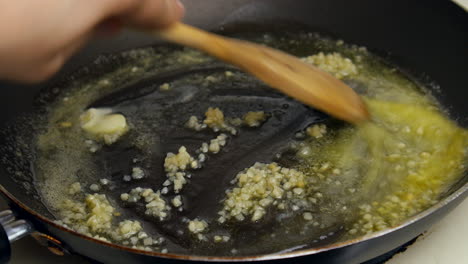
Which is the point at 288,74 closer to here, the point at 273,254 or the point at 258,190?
the point at 258,190

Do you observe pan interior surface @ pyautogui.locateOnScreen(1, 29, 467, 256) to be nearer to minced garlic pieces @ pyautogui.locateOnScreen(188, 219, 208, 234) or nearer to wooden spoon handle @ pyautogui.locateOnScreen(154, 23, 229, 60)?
minced garlic pieces @ pyautogui.locateOnScreen(188, 219, 208, 234)

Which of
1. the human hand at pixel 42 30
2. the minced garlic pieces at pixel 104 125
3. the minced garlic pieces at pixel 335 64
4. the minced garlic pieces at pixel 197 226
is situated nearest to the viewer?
the human hand at pixel 42 30

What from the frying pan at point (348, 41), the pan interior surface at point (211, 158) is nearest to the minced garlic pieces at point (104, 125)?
the pan interior surface at point (211, 158)

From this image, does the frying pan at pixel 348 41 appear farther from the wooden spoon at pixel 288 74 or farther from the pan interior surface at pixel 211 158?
the wooden spoon at pixel 288 74

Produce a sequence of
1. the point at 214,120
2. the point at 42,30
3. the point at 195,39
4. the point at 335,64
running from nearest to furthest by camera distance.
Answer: the point at 42,30
the point at 195,39
the point at 214,120
the point at 335,64

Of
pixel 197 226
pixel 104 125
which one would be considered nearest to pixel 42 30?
pixel 197 226

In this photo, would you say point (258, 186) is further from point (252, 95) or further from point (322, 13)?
point (322, 13)

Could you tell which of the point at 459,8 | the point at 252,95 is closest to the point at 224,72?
the point at 252,95
